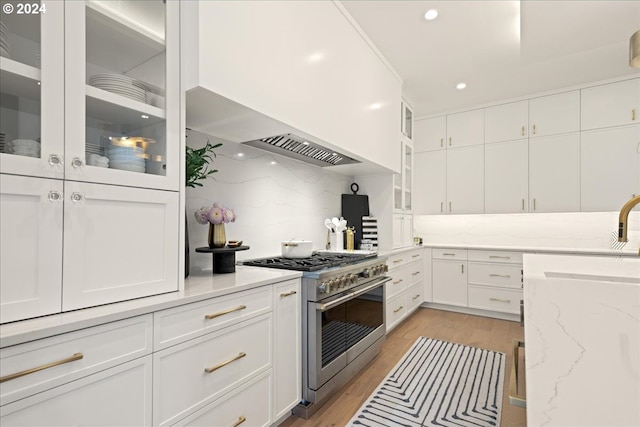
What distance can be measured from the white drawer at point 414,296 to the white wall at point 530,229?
1057 millimetres

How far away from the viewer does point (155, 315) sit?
1.13 meters

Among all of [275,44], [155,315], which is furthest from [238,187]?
[155,315]

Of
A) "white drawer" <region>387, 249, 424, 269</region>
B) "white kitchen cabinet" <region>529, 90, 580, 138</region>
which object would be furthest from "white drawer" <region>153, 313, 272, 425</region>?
"white kitchen cabinet" <region>529, 90, 580, 138</region>

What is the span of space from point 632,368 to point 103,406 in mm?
1369

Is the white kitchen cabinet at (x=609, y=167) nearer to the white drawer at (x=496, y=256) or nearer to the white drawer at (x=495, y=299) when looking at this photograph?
the white drawer at (x=496, y=256)

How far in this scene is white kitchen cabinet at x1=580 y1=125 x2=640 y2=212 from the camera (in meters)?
3.43

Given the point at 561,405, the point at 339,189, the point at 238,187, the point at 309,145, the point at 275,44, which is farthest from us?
the point at 339,189

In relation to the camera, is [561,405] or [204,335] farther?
[204,335]

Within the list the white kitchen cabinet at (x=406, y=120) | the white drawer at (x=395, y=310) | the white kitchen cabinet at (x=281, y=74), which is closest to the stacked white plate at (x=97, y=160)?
the white kitchen cabinet at (x=281, y=74)

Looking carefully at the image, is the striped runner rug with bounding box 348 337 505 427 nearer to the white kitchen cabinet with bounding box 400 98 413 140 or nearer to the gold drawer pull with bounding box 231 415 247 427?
the gold drawer pull with bounding box 231 415 247 427

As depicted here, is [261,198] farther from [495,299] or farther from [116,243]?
[495,299]

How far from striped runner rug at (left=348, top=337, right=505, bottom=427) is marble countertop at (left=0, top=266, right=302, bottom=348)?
1078 mm

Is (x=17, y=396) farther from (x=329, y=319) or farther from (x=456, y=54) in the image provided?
(x=456, y=54)

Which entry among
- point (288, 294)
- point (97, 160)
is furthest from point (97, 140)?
point (288, 294)
